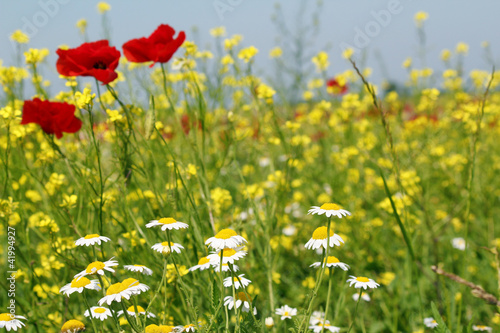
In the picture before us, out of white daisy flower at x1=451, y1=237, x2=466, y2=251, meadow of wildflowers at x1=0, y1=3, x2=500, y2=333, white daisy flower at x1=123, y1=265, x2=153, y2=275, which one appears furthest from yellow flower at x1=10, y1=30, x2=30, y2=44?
white daisy flower at x1=451, y1=237, x2=466, y2=251

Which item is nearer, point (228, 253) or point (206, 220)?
point (228, 253)

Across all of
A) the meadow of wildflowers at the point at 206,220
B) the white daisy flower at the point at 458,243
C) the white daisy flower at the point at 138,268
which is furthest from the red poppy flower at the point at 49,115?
the white daisy flower at the point at 458,243

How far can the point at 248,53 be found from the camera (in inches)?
73.9

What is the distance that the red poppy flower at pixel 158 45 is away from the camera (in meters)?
1.39

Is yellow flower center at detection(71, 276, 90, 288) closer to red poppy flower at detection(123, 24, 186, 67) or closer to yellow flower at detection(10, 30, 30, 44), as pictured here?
red poppy flower at detection(123, 24, 186, 67)

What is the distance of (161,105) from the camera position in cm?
248

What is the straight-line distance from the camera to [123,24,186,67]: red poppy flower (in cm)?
139

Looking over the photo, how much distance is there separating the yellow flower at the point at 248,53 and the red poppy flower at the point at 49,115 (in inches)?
33.2

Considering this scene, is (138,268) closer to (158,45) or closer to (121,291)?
(121,291)

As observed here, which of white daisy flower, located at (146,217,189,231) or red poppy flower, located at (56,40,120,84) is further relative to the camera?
red poppy flower, located at (56,40,120,84)

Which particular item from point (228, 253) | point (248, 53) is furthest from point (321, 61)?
point (228, 253)

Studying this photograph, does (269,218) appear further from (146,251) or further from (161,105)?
(161,105)

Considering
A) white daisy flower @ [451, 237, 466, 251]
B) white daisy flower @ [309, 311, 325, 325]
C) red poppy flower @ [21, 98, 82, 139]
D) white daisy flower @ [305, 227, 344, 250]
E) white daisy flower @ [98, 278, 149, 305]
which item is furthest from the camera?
white daisy flower @ [451, 237, 466, 251]

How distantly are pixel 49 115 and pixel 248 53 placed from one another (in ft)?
3.02
